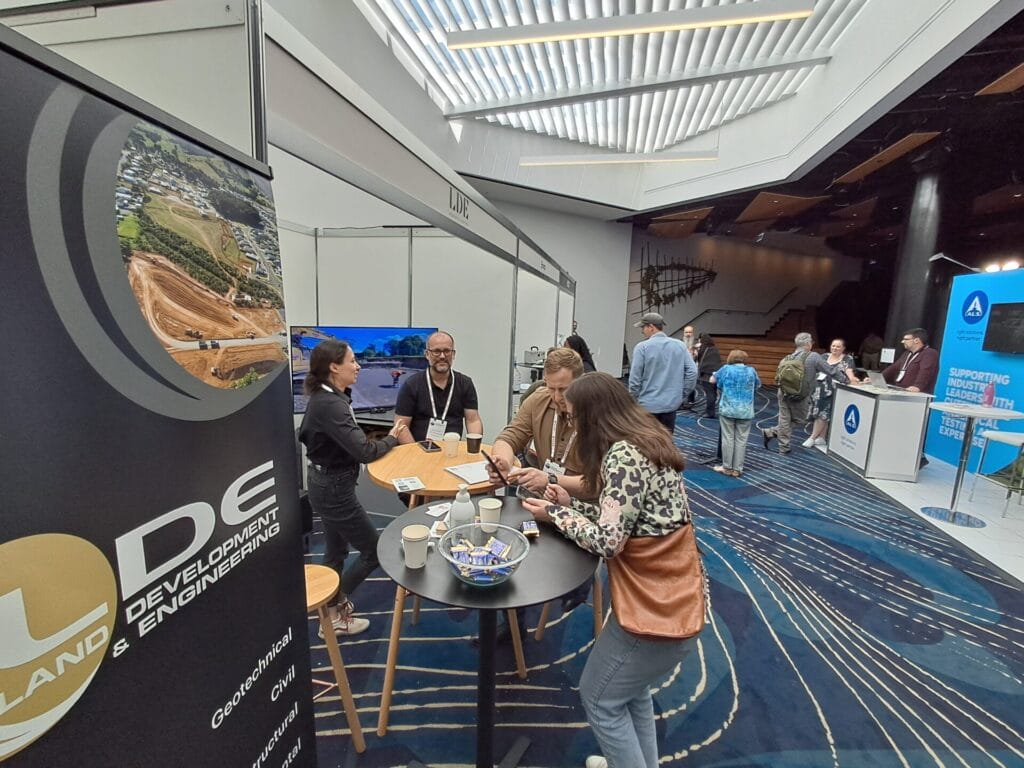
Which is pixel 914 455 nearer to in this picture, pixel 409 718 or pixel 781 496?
pixel 781 496

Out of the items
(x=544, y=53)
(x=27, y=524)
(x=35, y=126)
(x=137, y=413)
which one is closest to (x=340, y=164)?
(x=35, y=126)

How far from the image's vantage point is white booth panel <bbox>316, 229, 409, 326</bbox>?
4.05 metres

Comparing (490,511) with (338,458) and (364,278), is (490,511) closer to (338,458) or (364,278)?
(338,458)

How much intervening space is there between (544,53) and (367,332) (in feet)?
11.8

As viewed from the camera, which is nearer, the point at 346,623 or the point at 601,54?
the point at 346,623

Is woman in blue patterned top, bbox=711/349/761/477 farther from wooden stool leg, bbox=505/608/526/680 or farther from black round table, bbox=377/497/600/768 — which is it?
black round table, bbox=377/497/600/768

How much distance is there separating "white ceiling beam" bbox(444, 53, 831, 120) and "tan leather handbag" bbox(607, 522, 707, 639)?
529cm

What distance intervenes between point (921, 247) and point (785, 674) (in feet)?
22.4

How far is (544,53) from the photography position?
466 cm

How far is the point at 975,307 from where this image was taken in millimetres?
5113

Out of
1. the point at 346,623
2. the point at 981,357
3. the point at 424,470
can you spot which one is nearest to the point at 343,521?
the point at 424,470

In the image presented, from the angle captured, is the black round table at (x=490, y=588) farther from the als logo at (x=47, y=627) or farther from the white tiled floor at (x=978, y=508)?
the white tiled floor at (x=978, y=508)

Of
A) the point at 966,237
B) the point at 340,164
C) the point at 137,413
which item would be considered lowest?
the point at 137,413

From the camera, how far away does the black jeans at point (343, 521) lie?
207 cm
